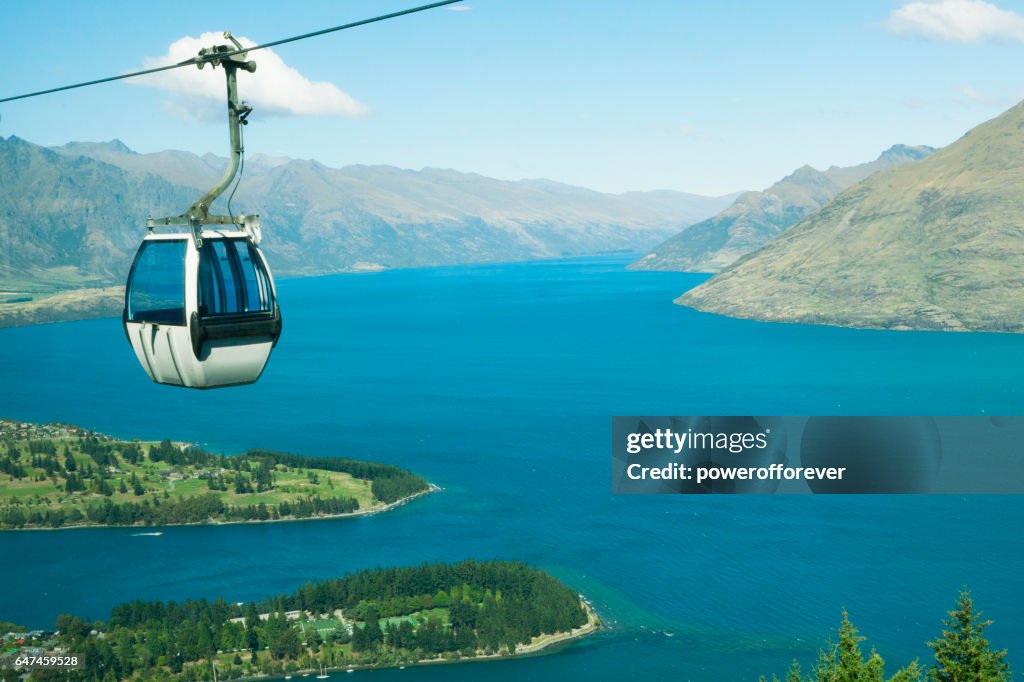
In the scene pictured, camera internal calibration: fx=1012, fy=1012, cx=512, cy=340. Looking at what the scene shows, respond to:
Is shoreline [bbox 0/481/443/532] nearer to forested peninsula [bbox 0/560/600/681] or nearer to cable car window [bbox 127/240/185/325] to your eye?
forested peninsula [bbox 0/560/600/681]

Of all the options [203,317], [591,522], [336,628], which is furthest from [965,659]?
[591,522]

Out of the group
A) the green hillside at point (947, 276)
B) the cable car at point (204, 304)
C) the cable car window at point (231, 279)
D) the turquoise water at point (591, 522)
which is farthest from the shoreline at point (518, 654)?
the green hillside at point (947, 276)

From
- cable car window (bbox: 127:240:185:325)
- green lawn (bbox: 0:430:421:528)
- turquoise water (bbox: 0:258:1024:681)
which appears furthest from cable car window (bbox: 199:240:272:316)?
green lawn (bbox: 0:430:421:528)

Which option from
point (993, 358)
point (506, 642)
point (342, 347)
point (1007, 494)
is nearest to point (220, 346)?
point (506, 642)

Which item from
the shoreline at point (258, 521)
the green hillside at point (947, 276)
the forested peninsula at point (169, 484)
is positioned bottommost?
the shoreline at point (258, 521)

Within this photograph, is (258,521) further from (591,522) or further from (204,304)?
(204,304)

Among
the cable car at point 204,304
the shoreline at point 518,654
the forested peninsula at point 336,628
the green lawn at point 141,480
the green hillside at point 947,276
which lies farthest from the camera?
the green hillside at point 947,276

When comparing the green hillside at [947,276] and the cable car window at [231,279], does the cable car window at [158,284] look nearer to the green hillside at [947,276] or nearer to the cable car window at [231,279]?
the cable car window at [231,279]
